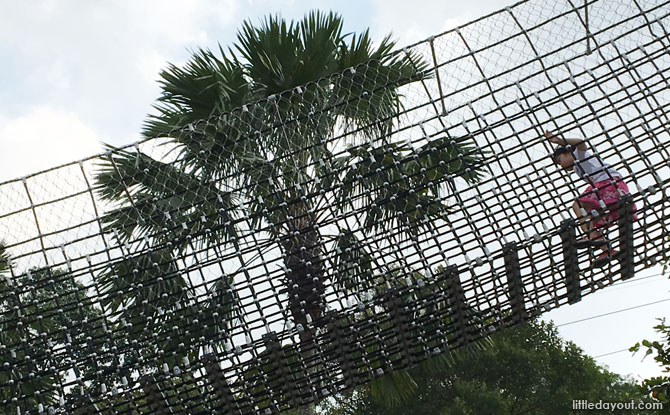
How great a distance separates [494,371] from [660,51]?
8.80 m

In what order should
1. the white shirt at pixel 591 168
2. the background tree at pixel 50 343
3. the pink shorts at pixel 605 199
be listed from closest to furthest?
the pink shorts at pixel 605 199, the white shirt at pixel 591 168, the background tree at pixel 50 343

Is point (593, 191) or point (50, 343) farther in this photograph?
point (50, 343)

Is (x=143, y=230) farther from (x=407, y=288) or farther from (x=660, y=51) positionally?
(x=660, y=51)

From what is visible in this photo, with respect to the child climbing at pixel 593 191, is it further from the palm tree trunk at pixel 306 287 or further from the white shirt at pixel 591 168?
the palm tree trunk at pixel 306 287

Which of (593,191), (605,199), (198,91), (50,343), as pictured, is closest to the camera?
(593,191)

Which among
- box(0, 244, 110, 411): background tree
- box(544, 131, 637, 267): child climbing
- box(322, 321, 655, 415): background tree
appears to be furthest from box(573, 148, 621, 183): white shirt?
box(322, 321, 655, 415): background tree

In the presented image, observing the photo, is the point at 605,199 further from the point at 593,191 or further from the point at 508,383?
the point at 508,383

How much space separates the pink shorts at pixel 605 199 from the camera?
13.2ft

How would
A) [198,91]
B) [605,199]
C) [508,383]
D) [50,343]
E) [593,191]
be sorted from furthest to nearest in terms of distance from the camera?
[508,383], [198,91], [50,343], [605,199], [593,191]

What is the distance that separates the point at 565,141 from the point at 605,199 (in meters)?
0.40

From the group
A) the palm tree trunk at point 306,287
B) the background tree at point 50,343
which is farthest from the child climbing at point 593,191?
the background tree at point 50,343

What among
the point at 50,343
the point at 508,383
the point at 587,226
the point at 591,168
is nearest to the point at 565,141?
the point at 591,168

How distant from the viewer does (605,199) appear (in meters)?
4.27

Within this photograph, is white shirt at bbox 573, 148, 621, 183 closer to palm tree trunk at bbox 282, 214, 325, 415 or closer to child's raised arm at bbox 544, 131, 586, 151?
child's raised arm at bbox 544, 131, 586, 151
